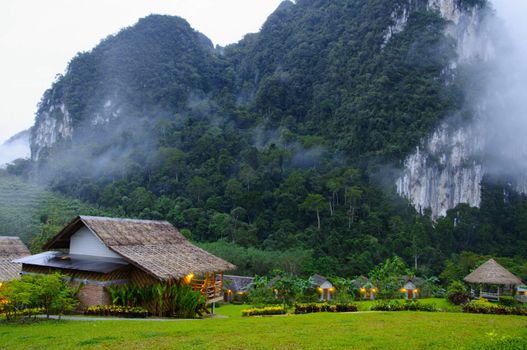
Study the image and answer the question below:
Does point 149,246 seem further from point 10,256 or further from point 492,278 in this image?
point 492,278

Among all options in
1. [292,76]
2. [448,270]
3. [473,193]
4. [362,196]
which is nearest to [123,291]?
[448,270]

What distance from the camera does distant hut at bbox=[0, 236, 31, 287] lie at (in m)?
18.6

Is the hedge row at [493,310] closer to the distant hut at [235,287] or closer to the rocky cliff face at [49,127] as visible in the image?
the distant hut at [235,287]

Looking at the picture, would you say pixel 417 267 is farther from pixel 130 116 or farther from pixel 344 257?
pixel 130 116

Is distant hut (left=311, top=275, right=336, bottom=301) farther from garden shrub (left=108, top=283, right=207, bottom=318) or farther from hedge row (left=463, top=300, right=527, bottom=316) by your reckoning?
garden shrub (left=108, top=283, right=207, bottom=318)

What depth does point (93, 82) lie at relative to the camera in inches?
3787

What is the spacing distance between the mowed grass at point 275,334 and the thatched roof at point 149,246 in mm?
3104

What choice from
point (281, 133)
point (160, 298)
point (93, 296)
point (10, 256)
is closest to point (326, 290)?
point (160, 298)

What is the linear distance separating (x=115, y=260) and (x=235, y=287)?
1995cm

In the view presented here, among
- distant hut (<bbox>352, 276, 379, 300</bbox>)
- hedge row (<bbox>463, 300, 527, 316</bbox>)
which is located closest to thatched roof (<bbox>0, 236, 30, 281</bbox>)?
hedge row (<bbox>463, 300, 527, 316</bbox>)

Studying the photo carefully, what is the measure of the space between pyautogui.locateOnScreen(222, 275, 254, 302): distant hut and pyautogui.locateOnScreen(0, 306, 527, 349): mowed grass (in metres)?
20.7

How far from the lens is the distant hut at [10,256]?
733 inches

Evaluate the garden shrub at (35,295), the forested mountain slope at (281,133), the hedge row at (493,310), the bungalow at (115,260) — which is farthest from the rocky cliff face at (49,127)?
the hedge row at (493,310)

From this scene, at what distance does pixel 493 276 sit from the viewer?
27312mm
